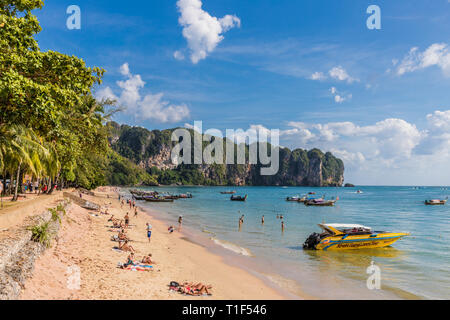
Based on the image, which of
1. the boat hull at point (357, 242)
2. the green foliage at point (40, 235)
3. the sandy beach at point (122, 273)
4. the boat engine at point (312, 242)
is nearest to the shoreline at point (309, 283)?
the sandy beach at point (122, 273)

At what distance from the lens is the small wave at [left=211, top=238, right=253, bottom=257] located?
2268 centimetres

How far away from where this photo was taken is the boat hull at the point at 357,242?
931 inches

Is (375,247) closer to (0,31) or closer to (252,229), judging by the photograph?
(252,229)

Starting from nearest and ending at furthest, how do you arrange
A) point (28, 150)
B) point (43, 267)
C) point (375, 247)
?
1. point (43, 267)
2. point (28, 150)
3. point (375, 247)

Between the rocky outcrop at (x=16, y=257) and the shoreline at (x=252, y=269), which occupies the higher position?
the rocky outcrop at (x=16, y=257)

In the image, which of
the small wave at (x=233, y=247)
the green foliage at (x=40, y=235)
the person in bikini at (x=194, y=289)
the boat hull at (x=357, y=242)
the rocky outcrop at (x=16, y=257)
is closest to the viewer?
the rocky outcrop at (x=16, y=257)

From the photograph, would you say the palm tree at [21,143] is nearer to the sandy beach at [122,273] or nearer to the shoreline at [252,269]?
the sandy beach at [122,273]

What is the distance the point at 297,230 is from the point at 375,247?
1110 cm

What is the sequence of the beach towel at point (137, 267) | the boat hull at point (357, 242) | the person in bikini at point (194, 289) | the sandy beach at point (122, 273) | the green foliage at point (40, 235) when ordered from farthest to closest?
the boat hull at point (357, 242)
the beach towel at point (137, 267)
the green foliage at point (40, 235)
the person in bikini at point (194, 289)
the sandy beach at point (122, 273)

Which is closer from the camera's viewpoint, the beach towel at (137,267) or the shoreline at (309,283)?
the shoreline at (309,283)

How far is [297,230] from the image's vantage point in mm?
35250

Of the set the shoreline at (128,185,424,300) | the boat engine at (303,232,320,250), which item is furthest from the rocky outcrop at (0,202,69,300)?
the boat engine at (303,232,320,250)
